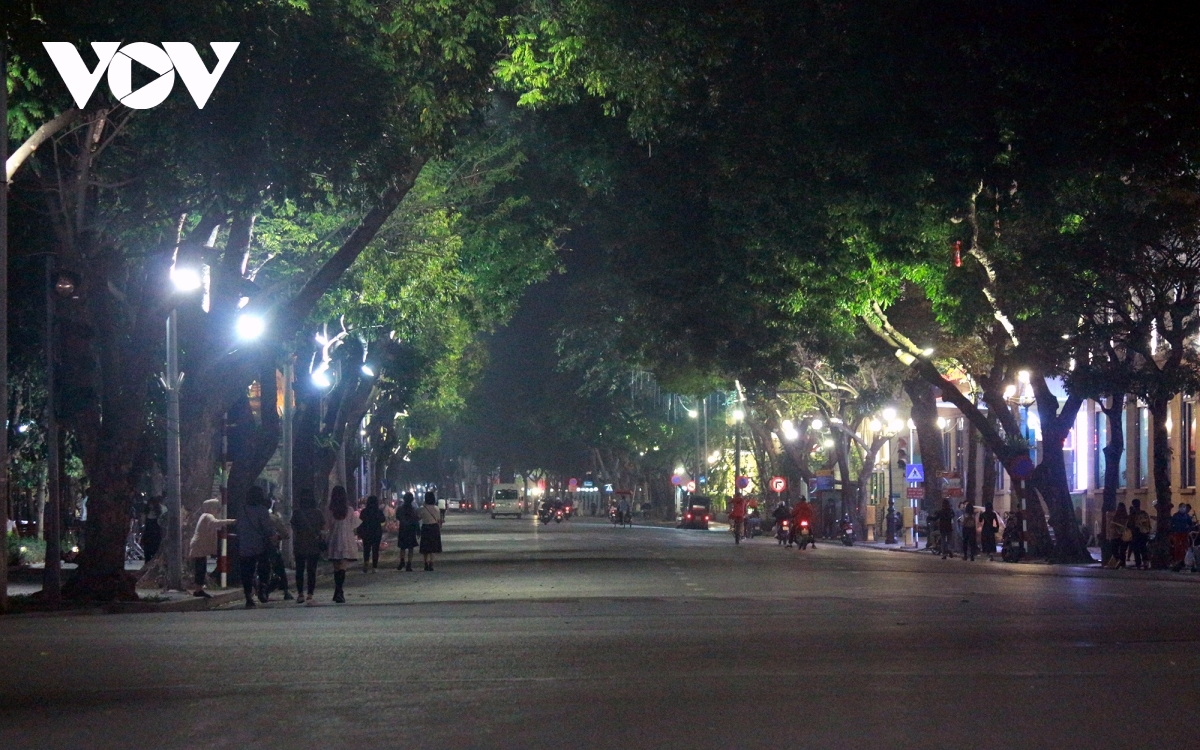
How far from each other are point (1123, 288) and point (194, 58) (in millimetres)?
21987

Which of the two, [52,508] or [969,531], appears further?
[969,531]

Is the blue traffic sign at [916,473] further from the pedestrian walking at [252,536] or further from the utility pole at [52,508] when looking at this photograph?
the utility pole at [52,508]

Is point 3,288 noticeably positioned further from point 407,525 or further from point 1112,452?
point 1112,452

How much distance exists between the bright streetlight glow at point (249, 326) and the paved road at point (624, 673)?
613 cm

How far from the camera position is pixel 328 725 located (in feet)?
33.4

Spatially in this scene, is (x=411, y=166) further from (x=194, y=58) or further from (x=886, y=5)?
(x=886, y=5)

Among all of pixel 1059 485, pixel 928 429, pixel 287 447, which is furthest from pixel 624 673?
pixel 928 429

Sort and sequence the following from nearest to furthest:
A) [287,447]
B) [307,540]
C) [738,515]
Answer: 1. [307,540]
2. [287,447]
3. [738,515]

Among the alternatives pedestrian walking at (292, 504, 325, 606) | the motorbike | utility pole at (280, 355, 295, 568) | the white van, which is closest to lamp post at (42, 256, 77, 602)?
A: pedestrian walking at (292, 504, 325, 606)

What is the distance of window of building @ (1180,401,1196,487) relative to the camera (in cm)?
4725

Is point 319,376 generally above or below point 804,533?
above

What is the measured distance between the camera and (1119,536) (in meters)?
38.3

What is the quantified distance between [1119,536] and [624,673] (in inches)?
1105

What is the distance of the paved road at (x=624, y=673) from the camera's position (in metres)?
9.84
